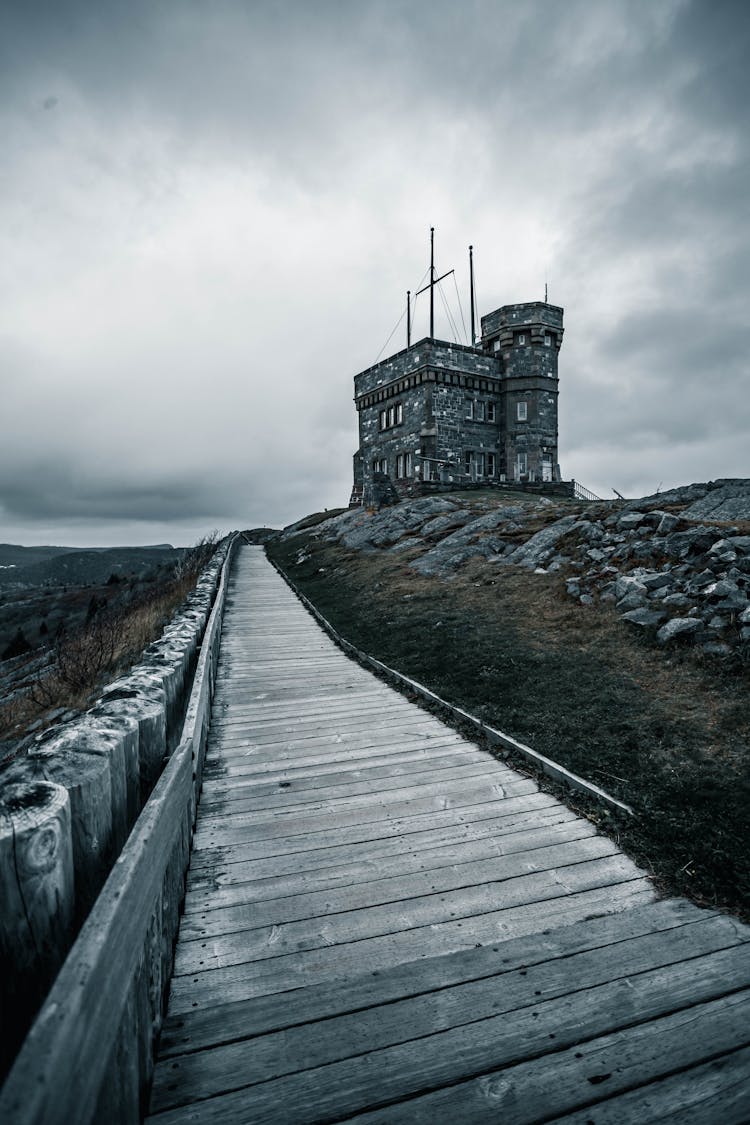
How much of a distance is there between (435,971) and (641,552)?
983cm

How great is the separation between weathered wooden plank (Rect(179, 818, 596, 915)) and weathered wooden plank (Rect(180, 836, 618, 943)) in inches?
1.4

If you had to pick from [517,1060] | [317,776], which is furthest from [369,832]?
[517,1060]

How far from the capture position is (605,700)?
6398mm

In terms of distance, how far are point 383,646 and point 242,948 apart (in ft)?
23.5

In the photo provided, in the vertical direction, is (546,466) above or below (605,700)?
above

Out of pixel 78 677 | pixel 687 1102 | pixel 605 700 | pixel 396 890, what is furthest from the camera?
pixel 78 677

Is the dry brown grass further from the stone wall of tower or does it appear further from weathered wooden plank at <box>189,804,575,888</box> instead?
the stone wall of tower

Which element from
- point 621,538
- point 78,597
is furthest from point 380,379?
point 621,538

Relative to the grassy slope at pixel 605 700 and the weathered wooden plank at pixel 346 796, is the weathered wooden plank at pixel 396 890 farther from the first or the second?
the weathered wooden plank at pixel 346 796

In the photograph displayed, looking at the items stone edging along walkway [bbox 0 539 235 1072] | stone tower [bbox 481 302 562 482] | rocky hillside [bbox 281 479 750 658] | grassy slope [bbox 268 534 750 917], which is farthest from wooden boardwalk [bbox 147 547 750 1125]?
stone tower [bbox 481 302 562 482]

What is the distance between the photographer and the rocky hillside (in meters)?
7.75

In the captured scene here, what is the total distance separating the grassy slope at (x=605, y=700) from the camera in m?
3.71

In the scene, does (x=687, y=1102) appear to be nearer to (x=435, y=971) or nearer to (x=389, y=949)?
(x=435, y=971)

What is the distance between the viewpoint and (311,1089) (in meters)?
2.00
